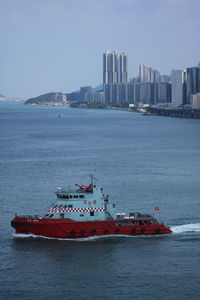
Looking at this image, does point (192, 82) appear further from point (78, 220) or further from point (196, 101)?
point (78, 220)

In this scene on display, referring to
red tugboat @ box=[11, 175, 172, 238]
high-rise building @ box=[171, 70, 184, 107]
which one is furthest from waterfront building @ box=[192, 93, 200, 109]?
red tugboat @ box=[11, 175, 172, 238]

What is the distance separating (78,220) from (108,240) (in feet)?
4.59

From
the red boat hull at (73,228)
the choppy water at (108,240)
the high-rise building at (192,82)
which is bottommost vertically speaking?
the choppy water at (108,240)

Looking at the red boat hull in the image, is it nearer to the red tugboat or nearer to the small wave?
the red tugboat

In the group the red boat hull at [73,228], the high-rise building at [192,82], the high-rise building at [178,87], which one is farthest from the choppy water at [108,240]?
the high-rise building at [178,87]

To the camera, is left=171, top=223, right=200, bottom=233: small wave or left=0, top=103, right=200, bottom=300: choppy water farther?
left=171, top=223, right=200, bottom=233: small wave

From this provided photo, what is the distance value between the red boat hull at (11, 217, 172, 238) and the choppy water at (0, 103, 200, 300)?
0.91 feet

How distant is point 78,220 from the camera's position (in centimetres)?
2738

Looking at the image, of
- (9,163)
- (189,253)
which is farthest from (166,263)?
(9,163)

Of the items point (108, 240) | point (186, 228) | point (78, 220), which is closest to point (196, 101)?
point (186, 228)

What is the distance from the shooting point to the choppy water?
22.1 metres

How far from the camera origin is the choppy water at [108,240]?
72.5ft

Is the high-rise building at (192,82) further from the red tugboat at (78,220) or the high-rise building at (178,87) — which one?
the red tugboat at (78,220)

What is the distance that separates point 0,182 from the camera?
4088 cm
